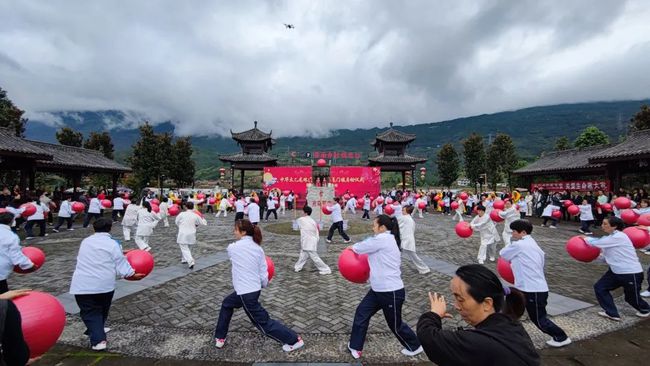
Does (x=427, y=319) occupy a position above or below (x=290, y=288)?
above

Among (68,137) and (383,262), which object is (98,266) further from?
(68,137)

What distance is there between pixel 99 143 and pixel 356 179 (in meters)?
27.4

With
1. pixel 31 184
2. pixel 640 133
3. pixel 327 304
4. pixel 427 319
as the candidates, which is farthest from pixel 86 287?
pixel 640 133

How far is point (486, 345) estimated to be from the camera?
1.60 m

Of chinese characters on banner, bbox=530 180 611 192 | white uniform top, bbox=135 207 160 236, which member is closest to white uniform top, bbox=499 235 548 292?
white uniform top, bbox=135 207 160 236

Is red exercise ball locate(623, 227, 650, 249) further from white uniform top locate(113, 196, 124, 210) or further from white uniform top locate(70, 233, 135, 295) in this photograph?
white uniform top locate(113, 196, 124, 210)

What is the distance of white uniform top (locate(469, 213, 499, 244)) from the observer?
306 inches

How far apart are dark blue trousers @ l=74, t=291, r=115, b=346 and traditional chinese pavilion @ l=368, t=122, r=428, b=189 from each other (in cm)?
3007

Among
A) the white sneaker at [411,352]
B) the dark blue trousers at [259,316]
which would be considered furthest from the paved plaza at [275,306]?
the dark blue trousers at [259,316]

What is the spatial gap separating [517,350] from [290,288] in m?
5.12

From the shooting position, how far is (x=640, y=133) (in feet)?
53.3

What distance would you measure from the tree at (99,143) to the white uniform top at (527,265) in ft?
128

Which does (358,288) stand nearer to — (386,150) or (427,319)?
(427,319)

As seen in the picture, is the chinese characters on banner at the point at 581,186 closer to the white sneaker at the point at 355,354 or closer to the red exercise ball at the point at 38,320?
the white sneaker at the point at 355,354
